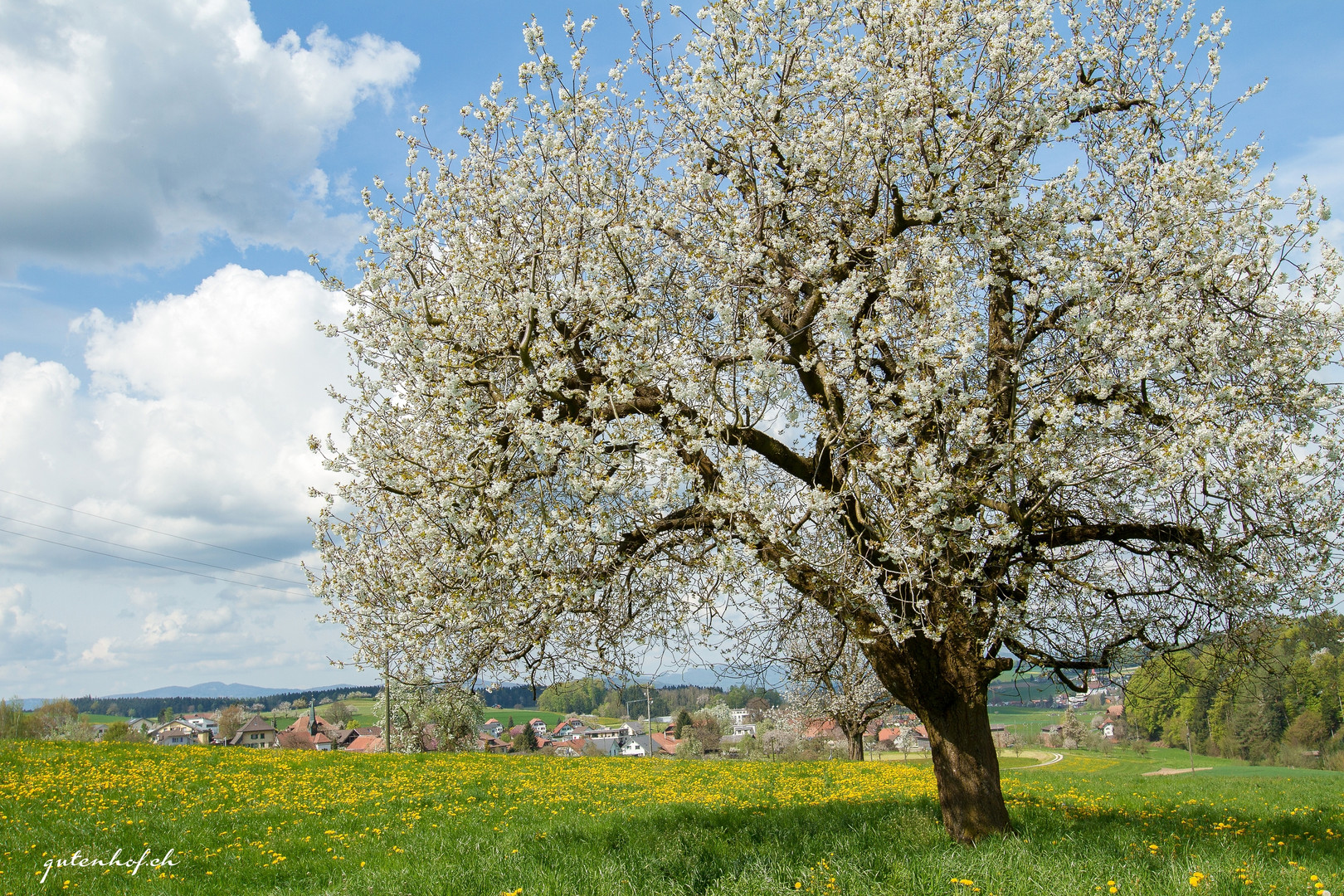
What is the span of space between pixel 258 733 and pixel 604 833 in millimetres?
125906

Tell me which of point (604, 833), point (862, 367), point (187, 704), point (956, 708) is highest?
point (862, 367)

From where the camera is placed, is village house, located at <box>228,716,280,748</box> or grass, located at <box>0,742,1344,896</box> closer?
grass, located at <box>0,742,1344,896</box>

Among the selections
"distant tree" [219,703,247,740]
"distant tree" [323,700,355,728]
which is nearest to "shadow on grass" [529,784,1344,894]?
"distant tree" [323,700,355,728]

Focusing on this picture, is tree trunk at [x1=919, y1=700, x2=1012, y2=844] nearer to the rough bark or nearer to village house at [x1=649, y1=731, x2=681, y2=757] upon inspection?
the rough bark

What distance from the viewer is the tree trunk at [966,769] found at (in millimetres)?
8391

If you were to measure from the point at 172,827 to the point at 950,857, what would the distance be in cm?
1094

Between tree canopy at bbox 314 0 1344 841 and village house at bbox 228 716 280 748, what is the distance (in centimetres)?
11975

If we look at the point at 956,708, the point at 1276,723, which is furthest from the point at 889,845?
the point at 1276,723

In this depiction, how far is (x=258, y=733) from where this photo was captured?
112 meters

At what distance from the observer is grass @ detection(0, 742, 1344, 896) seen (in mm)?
6469

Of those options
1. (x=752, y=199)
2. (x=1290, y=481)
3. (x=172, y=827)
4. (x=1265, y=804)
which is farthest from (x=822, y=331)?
(x=1265, y=804)

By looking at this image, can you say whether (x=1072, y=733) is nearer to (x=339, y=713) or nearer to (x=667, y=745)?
(x=667, y=745)

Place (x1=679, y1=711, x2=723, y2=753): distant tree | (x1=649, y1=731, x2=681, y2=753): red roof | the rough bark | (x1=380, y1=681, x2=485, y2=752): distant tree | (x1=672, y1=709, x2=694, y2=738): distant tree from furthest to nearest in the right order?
(x1=649, y1=731, x2=681, y2=753): red roof, (x1=672, y1=709, x2=694, y2=738): distant tree, (x1=679, y1=711, x2=723, y2=753): distant tree, (x1=380, y1=681, x2=485, y2=752): distant tree, the rough bark

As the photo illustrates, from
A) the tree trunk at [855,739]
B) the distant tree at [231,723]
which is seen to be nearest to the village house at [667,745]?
the tree trunk at [855,739]
